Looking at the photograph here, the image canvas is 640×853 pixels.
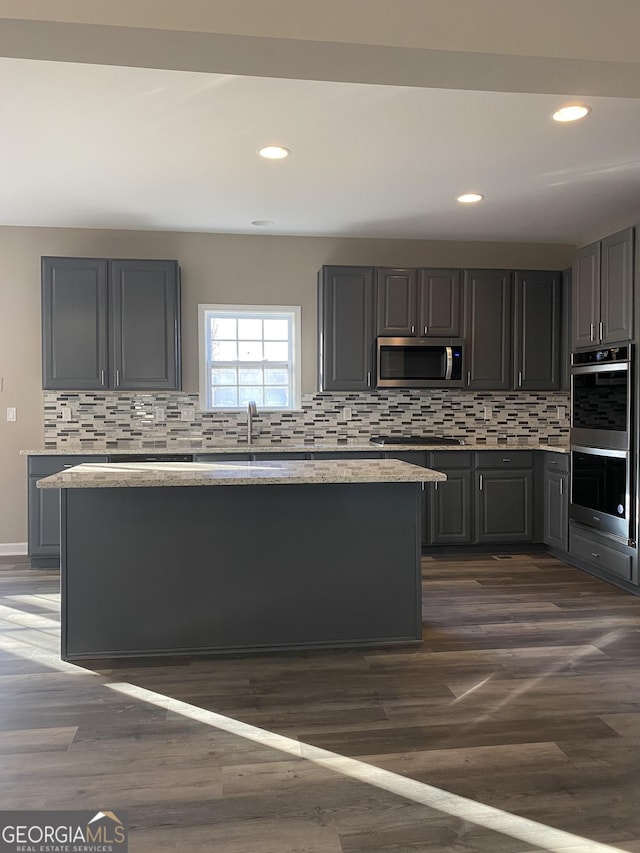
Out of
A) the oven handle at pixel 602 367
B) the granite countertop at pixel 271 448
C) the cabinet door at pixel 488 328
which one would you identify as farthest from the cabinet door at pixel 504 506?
the oven handle at pixel 602 367

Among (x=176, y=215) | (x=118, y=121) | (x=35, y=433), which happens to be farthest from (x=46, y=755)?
(x=176, y=215)

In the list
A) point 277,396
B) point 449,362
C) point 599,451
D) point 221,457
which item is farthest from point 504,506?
point 221,457

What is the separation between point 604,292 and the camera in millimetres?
4535

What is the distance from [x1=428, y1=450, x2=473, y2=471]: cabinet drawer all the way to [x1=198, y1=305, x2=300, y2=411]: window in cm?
125

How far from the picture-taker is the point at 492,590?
4297 mm

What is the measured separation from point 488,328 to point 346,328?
118 cm

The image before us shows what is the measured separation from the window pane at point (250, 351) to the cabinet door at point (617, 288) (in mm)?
2680

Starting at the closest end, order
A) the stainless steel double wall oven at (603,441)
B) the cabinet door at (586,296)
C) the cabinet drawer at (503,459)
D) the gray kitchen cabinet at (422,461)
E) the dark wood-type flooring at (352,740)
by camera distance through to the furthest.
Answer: the dark wood-type flooring at (352,740) < the stainless steel double wall oven at (603,441) < the cabinet door at (586,296) < the gray kitchen cabinet at (422,461) < the cabinet drawer at (503,459)

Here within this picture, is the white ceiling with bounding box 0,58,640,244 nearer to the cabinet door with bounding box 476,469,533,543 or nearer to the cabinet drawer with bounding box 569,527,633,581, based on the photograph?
the cabinet door with bounding box 476,469,533,543

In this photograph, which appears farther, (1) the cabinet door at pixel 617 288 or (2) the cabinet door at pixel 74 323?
(2) the cabinet door at pixel 74 323

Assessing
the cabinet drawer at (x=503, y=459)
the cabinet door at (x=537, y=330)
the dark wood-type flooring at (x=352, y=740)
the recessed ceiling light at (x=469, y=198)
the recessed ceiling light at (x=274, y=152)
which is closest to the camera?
the dark wood-type flooring at (x=352, y=740)

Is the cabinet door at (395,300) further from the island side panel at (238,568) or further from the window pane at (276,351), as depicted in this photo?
the island side panel at (238,568)

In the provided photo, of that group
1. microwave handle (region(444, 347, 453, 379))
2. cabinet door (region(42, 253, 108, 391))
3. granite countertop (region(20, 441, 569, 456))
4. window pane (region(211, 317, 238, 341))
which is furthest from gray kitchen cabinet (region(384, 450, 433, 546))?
cabinet door (region(42, 253, 108, 391))

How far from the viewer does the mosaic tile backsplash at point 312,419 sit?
5.37m
